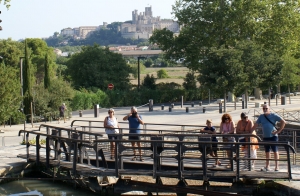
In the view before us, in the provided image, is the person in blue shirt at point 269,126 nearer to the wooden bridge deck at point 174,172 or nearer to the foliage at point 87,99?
the wooden bridge deck at point 174,172

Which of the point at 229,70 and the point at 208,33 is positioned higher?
the point at 208,33

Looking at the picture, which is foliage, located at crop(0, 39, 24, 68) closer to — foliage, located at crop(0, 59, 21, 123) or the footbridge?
foliage, located at crop(0, 59, 21, 123)

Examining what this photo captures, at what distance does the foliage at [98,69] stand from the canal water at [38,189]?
4415 centimetres

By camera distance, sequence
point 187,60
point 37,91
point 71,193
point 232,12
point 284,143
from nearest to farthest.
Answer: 1. point 284,143
2. point 71,193
3. point 37,91
4. point 232,12
5. point 187,60

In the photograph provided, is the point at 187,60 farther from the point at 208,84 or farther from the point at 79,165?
the point at 79,165

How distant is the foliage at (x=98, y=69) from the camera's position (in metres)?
66.7

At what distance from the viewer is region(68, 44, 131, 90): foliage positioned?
66.7m

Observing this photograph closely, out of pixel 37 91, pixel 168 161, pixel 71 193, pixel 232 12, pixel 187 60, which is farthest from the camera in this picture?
pixel 187 60

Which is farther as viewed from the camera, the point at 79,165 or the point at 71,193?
the point at 71,193

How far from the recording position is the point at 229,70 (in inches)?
1943

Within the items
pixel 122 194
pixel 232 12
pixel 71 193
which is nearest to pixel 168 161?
pixel 122 194

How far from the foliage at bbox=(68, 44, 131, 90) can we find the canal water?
1738 inches

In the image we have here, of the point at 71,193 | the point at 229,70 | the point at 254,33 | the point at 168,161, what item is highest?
the point at 254,33

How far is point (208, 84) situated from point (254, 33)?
1125cm
